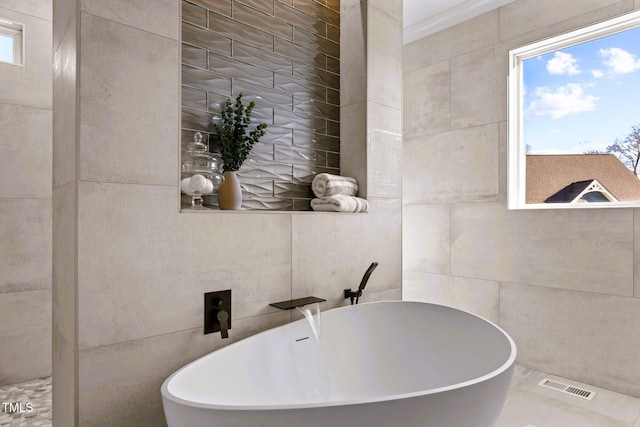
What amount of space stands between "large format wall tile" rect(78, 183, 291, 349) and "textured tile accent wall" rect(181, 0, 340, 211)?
38 centimetres

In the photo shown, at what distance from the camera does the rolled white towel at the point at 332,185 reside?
1.95 metres

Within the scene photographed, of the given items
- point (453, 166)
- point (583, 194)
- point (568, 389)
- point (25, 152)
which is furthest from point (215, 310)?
point (583, 194)

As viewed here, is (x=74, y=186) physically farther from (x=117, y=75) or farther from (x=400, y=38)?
(x=400, y=38)

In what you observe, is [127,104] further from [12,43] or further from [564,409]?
[564,409]

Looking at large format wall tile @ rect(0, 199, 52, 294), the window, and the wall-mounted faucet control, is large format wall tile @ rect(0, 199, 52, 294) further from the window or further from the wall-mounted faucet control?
the window

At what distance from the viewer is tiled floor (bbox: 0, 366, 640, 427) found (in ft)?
6.54

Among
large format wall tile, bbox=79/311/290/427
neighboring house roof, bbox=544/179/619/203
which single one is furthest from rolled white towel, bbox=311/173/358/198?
neighboring house roof, bbox=544/179/619/203

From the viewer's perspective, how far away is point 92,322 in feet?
3.79

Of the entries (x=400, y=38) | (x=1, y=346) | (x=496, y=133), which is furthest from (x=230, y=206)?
(x=496, y=133)

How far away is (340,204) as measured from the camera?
1.86 m

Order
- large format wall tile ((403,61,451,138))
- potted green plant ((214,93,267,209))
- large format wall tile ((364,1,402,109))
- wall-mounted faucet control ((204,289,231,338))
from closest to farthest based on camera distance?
wall-mounted faucet control ((204,289,231,338)) < potted green plant ((214,93,267,209)) < large format wall tile ((364,1,402,109)) < large format wall tile ((403,61,451,138))

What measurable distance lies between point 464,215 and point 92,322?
261 centimetres

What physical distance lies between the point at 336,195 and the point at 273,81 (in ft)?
2.22

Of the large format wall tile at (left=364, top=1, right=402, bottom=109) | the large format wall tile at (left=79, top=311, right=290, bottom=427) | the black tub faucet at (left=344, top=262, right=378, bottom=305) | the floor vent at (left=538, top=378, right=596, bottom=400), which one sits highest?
the large format wall tile at (left=364, top=1, right=402, bottom=109)
